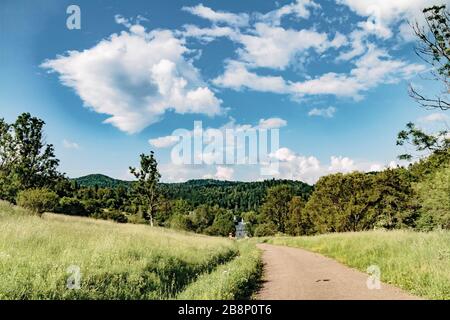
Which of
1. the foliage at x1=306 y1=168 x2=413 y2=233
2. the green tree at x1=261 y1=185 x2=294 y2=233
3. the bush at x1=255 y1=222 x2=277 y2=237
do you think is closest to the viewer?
the foliage at x1=306 y1=168 x2=413 y2=233

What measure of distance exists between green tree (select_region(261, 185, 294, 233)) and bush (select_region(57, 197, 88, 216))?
39908 mm

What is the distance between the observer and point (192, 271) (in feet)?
51.3

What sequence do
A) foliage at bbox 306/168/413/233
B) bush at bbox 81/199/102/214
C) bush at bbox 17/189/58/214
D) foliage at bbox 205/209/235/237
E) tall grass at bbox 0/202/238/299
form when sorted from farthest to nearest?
foliage at bbox 205/209/235/237, bush at bbox 81/199/102/214, foliage at bbox 306/168/413/233, bush at bbox 17/189/58/214, tall grass at bbox 0/202/238/299

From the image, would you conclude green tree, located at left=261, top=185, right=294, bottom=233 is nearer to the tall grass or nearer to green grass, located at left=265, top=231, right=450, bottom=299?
green grass, located at left=265, top=231, right=450, bottom=299

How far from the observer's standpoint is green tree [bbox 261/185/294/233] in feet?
294

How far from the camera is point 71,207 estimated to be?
78938mm

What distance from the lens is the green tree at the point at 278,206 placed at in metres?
89.8

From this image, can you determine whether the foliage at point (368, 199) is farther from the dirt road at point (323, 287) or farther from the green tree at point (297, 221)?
the dirt road at point (323, 287)

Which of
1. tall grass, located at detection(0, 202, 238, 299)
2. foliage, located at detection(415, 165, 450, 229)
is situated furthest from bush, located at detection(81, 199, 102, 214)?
tall grass, located at detection(0, 202, 238, 299)

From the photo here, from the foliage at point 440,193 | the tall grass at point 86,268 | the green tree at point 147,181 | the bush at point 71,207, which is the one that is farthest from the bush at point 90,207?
the tall grass at point 86,268

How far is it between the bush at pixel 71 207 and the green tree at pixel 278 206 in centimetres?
3991

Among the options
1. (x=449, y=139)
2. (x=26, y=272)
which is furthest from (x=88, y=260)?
(x=449, y=139)

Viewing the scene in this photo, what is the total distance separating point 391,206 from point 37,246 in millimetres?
49777
